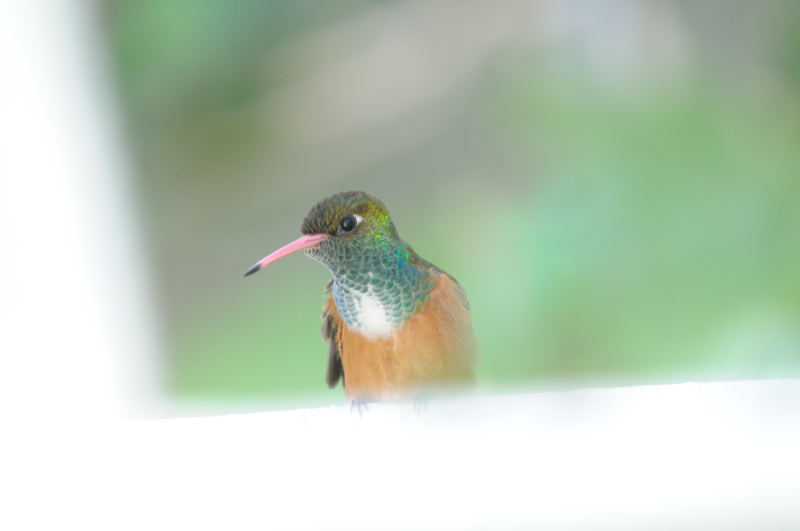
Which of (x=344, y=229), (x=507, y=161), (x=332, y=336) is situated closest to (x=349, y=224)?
(x=344, y=229)

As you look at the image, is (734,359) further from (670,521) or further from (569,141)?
(670,521)

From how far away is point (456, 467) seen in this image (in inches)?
11.8

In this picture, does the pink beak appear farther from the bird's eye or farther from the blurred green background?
the blurred green background

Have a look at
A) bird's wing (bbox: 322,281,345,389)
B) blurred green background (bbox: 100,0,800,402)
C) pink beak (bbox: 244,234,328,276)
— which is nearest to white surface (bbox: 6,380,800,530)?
pink beak (bbox: 244,234,328,276)

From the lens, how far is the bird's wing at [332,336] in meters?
0.61

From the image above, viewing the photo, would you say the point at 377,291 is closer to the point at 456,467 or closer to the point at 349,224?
the point at 349,224

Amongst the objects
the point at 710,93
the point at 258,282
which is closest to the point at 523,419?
the point at 710,93

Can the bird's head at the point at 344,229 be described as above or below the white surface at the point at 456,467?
above

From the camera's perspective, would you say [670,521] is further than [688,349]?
No

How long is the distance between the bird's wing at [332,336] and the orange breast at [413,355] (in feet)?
0.04

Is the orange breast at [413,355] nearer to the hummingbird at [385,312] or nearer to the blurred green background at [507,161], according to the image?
the hummingbird at [385,312]

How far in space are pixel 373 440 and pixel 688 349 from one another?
1.10 metres

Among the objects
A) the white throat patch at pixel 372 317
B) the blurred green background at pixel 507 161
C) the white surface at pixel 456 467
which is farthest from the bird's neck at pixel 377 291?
the blurred green background at pixel 507 161

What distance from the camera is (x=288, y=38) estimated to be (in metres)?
1.40
